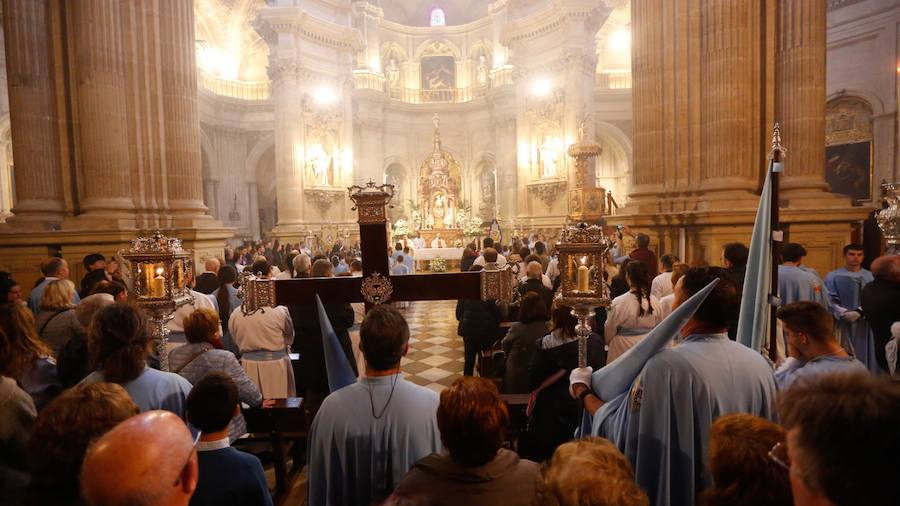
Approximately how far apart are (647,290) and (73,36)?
31.7ft

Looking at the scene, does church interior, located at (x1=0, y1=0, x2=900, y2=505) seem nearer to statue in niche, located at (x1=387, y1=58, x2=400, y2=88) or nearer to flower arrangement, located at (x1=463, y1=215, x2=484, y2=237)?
flower arrangement, located at (x1=463, y1=215, x2=484, y2=237)

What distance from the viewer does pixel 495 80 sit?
88.4 ft

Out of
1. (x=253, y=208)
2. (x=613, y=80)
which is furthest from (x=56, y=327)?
(x=613, y=80)

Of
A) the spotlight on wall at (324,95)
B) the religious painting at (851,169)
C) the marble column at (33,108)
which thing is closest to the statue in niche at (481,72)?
the spotlight on wall at (324,95)

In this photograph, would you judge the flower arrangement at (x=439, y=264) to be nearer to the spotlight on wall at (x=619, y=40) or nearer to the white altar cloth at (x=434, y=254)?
the white altar cloth at (x=434, y=254)

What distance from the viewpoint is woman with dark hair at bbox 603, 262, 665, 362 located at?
423 cm

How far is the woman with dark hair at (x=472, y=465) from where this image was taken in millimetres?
1582

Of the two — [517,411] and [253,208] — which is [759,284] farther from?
[253,208]

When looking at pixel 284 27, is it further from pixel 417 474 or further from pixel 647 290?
pixel 417 474

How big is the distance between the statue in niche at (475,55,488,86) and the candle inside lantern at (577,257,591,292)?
28.0m

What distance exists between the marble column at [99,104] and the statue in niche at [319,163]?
13680mm

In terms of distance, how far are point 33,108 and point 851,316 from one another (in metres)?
11.5

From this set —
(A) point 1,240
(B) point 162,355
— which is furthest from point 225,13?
(B) point 162,355

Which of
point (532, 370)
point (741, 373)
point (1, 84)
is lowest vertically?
point (532, 370)
